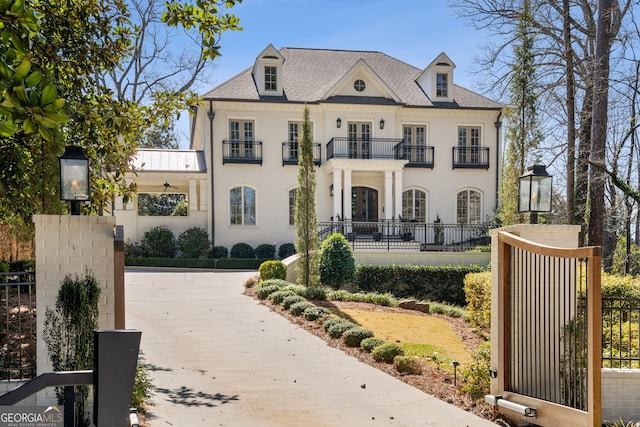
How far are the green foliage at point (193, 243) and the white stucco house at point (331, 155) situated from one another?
87 centimetres

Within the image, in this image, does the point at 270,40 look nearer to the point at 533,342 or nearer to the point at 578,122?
the point at 578,122

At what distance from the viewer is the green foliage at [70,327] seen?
5215 mm

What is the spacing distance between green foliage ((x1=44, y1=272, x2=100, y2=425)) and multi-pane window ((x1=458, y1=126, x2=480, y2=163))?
22.8 meters

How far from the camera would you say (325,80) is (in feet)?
85.9

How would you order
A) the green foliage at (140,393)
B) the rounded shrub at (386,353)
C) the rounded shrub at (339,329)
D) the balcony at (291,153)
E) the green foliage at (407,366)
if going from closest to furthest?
the green foliage at (140,393) < the green foliage at (407,366) < the rounded shrub at (386,353) < the rounded shrub at (339,329) < the balcony at (291,153)

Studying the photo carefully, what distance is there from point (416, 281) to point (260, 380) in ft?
36.1

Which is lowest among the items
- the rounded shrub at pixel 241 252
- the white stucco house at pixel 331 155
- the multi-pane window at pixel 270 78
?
the rounded shrub at pixel 241 252

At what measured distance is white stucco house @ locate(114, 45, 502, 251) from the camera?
23.8 meters

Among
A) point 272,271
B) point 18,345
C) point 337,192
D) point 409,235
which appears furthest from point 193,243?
point 18,345

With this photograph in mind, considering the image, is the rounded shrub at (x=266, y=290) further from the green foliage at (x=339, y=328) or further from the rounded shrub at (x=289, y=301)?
the green foliage at (x=339, y=328)

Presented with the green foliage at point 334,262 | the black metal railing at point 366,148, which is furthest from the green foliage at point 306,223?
the black metal railing at point 366,148

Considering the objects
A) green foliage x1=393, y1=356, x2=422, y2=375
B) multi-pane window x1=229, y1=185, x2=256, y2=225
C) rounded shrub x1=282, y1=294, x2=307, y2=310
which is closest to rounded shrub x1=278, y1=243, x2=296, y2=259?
multi-pane window x1=229, y1=185, x2=256, y2=225

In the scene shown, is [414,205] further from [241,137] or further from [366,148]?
[241,137]

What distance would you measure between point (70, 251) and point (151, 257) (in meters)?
17.8
